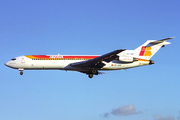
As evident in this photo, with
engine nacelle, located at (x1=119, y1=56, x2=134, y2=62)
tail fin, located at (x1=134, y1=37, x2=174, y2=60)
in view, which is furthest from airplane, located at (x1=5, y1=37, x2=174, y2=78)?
engine nacelle, located at (x1=119, y1=56, x2=134, y2=62)

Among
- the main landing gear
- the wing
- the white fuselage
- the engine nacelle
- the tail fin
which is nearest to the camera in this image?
the wing

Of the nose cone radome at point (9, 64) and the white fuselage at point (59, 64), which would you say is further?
the nose cone radome at point (9, 64)

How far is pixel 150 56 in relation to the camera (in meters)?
53.7

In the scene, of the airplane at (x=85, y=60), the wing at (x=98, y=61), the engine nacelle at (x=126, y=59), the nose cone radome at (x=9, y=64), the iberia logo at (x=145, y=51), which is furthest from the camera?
the nose cone radome at (x=9, y=64)

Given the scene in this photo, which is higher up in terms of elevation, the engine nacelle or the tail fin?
the tail fin

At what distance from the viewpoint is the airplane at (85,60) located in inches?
2068

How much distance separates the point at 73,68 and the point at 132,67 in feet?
33.2

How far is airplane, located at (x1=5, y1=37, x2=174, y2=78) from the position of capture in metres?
52.5

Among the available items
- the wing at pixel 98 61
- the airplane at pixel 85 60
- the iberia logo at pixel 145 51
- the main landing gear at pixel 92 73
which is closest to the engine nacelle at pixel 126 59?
the airplane at pixel 85 60

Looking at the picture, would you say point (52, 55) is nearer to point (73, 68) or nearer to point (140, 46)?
point (73, 68)

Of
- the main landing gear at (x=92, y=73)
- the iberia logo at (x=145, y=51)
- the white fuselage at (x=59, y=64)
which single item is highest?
the iberia logo at (x=145, y=51)

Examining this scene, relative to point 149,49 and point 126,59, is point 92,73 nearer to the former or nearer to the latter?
point 126,59

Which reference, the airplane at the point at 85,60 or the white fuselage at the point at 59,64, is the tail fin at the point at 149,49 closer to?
the airplane at the point at 85,60

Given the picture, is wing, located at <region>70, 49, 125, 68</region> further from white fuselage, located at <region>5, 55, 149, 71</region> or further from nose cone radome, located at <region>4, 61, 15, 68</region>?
nose cone radome, located at <region>4, 61, 15, 68</region>
